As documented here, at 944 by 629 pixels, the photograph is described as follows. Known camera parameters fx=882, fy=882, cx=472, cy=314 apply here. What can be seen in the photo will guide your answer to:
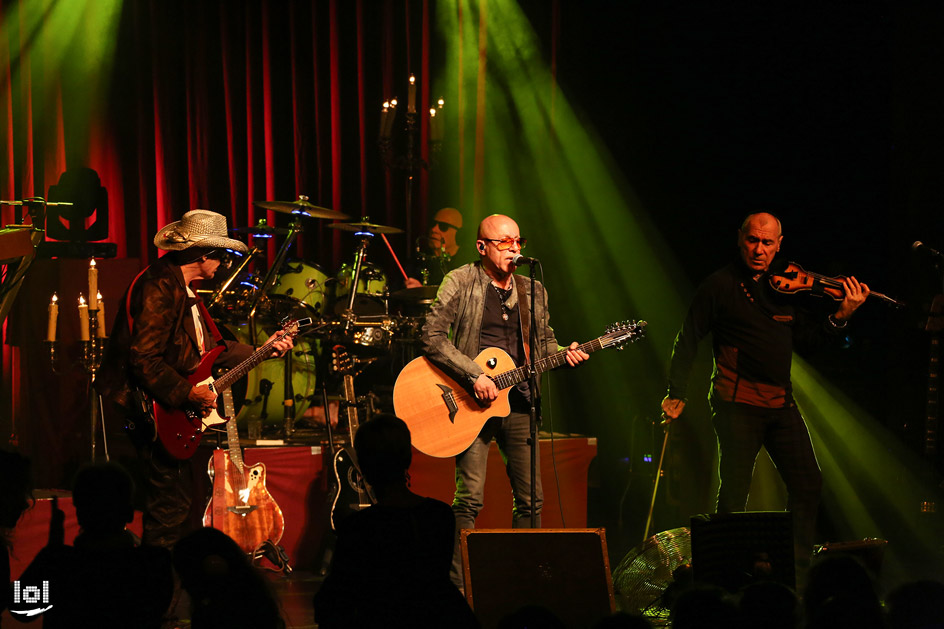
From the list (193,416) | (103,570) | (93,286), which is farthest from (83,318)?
(103,570)

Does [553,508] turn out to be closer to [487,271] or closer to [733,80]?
[487,271]

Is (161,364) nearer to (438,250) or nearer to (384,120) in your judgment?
(438,250)

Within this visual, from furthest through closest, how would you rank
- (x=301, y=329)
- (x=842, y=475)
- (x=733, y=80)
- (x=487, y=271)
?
(x=733, y=80)
(x=842, y=475)
(x=301, y=329)
(x=487, y=271)

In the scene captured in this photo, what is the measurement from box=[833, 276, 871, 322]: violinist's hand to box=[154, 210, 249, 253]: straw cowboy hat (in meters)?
3.54

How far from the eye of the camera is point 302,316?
774cm

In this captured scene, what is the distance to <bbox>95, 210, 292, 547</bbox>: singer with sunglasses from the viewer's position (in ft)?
15.7

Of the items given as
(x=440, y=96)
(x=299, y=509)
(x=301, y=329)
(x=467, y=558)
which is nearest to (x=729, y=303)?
(x=467, y=558)

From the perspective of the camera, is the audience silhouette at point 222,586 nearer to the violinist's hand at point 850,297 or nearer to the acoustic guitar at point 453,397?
the acoustic guitar at point 453,397

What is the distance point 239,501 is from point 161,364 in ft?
5.50

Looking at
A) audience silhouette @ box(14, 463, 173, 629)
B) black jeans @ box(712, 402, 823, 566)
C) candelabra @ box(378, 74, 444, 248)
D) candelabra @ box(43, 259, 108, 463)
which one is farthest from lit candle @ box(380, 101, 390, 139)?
audience silhouette @ box(14, 463, 173, 629)

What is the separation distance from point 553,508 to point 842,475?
2.77m

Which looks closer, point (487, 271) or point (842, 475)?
point (487, 271)

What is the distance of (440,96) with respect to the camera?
33.4 feet

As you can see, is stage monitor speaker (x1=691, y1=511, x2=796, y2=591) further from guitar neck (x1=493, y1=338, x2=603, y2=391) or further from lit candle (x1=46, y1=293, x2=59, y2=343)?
lit candle (x1=46, y1=293, x2=59, y2=343)
